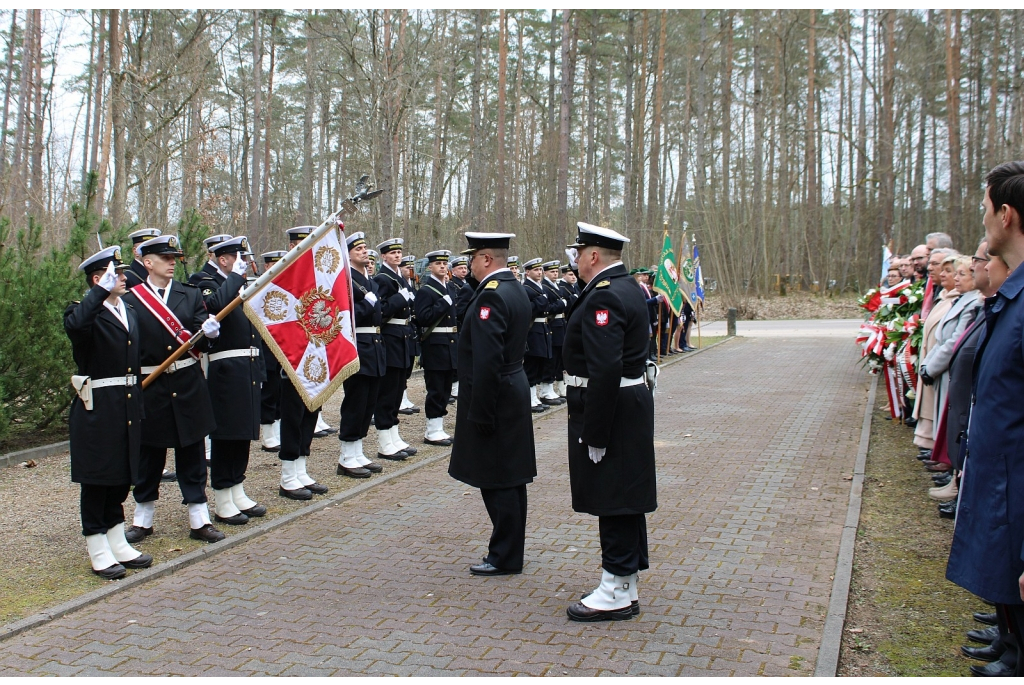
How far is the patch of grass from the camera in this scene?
4352mm

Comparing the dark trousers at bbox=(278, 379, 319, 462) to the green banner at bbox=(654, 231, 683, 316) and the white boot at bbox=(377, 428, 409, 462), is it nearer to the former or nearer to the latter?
the white boot at bbox=(377, 428, 409, 462)

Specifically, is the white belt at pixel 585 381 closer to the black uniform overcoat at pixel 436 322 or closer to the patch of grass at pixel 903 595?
the patch of grass at pixel 903 595

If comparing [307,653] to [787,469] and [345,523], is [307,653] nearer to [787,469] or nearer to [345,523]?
[345,523]

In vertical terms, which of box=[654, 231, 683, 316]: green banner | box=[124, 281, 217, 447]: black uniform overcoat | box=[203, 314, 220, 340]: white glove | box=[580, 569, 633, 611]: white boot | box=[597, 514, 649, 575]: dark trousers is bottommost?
box=[580, 569, 633, 611]: white boot

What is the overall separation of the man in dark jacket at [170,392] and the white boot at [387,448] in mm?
3104

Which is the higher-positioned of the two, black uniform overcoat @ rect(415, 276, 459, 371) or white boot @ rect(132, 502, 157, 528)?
black uniform overcoat @ rect(415, 276, 459, 371)

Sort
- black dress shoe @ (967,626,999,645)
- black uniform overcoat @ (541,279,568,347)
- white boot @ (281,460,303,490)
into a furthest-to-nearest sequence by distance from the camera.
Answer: black uniform overcoat @ (541,279,568,347) < white boot @ (281,460,303,490) < black dress shoe @ (967,626,999,645)

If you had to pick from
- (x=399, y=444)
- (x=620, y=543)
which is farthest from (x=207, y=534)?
(x=399, y=444)

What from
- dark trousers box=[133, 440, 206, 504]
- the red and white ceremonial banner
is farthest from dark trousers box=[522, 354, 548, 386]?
dark trousers box=[133, 440, 206, 504]

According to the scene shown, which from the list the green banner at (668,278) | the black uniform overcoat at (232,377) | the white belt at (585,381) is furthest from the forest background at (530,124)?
the white belt at (585,381)

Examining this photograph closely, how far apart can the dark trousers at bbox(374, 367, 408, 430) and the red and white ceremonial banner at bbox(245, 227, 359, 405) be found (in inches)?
92.9

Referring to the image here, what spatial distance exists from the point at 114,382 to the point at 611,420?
3237 millimetres

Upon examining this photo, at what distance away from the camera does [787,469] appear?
8.84 m

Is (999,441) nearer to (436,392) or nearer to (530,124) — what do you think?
(436,392)
